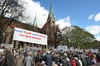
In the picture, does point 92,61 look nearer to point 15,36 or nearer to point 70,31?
point 15,36

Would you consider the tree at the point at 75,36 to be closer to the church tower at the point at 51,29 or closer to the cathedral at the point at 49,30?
the cathedral at the point at 49,30

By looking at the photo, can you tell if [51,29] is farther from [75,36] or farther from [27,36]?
[27,36]

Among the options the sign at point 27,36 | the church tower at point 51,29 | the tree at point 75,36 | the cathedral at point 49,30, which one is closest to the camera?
the sign at point 27,36

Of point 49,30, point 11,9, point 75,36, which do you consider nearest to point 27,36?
point 11,9

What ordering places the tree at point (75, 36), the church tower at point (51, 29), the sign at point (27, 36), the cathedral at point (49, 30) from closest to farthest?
the sign at point (27, 36)
the cathedral at point (49, 30)
the tree at point (75, 36)
the church tower at point (51, 29)

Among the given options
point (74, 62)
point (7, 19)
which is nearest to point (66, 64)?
point (74, 62)

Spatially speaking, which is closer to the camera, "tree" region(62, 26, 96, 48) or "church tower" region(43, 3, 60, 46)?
"tree" region(62, 26, 96, 48)

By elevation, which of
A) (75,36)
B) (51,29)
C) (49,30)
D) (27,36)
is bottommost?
(27,36)

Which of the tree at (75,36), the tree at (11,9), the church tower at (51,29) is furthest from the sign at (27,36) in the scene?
the church tower at (51,29)

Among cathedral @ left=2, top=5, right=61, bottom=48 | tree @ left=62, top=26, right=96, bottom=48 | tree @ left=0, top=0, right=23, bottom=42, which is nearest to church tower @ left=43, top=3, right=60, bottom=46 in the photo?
cathedral @ left=2, top=5, right=61, bottom=48

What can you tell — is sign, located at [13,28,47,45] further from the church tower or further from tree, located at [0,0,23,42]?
the church tower

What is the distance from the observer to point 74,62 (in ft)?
36.7

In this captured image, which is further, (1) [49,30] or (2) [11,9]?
(1) [49,30]

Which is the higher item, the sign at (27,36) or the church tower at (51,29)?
the church tower at (51,29)
